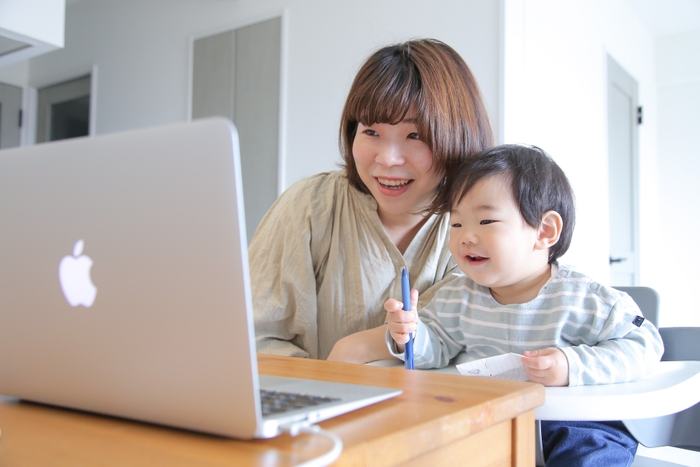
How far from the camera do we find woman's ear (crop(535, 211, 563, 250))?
1134 millimetres

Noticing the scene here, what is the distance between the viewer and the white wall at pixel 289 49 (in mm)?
2746

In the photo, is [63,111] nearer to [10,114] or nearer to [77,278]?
[10,114]

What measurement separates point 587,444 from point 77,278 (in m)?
0.76

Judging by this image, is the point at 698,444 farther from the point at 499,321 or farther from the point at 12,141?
the point at 12,141

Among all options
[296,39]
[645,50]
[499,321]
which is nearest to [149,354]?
[499,321]

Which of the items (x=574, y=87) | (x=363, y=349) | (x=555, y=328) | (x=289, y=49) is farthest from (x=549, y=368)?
(x=289, y=49)

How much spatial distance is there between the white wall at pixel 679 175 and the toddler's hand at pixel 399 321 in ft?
14.2

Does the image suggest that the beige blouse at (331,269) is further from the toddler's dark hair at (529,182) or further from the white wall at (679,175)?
the white wall at (679,175)

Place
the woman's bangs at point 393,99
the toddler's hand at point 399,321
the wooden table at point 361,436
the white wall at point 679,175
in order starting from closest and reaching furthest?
the wooden table at point 361,436, the toddler's hand at point 399,321, the woman's bangs at point 393,99, the white wall at point 679,175

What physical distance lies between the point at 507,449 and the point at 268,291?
2.57ft

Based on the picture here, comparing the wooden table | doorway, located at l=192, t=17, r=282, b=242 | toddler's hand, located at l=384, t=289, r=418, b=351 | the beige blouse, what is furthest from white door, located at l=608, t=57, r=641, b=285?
the wooden table

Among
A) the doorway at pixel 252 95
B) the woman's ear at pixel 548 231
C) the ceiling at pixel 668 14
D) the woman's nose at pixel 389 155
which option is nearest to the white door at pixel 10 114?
the ceiling at pixel 668 14

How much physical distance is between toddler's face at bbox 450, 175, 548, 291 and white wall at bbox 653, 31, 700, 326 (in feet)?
13.6

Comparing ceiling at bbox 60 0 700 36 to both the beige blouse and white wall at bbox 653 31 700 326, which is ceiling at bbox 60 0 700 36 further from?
the beige blouse
